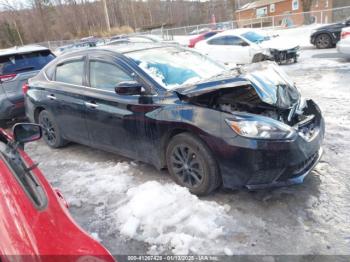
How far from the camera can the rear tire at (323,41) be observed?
1428 cm

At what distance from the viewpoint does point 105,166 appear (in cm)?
447

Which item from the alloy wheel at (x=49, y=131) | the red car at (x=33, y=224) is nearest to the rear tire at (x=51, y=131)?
the alloy wheel at (x=49, y=131)

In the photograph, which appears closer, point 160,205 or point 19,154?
point 19,154

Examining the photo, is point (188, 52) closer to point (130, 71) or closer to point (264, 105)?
point (130, 71)

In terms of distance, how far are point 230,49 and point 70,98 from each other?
346 inches

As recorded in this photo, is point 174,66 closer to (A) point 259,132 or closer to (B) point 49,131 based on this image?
(A) point 259,132

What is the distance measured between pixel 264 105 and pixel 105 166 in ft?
7.80

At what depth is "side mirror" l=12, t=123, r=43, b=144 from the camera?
2119 mm

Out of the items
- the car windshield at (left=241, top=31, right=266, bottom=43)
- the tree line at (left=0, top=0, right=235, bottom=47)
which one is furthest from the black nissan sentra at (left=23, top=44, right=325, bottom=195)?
the tree line at (left=0, top=0, right=235, bottom=47)

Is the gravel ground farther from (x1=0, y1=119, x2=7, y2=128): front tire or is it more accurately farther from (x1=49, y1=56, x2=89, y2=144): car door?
(x1=0, y1=119, x2=7, y2=128): front tire

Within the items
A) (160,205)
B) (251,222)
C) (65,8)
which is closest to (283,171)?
(251,222)

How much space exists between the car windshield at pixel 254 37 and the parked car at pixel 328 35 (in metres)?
3.61

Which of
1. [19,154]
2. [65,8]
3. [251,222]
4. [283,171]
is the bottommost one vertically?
[251,222]

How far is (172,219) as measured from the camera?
3064 millimetres
